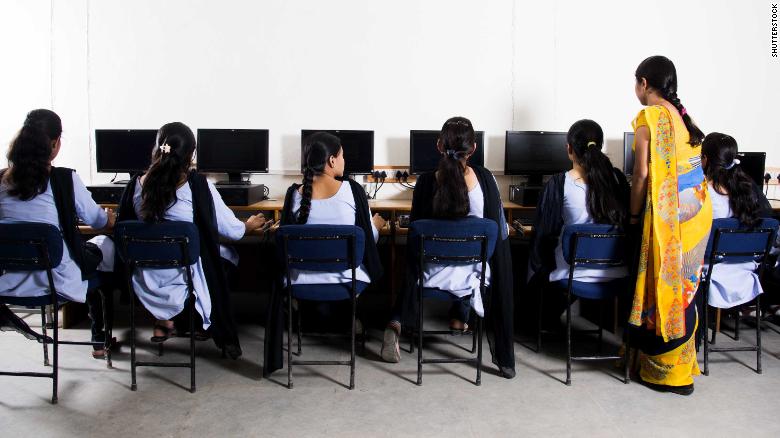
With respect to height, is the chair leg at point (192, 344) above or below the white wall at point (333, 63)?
below

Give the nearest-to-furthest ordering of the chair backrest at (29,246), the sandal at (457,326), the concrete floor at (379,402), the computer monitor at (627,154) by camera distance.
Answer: the concrete floor at (379,402)
the chair backrest at (29,246)
the sandal at (457,326)
the computer monitor at (627,154)

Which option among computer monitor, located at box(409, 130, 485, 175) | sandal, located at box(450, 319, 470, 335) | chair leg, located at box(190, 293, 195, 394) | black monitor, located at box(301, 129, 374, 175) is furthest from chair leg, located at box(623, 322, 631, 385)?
chair leg, located at box(190, 293, 195, 394)

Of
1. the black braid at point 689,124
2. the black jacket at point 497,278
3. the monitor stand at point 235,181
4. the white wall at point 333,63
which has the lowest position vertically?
the black jacket at point 497,278

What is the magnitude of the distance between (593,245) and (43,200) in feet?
8.02

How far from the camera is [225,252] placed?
305 centimetres

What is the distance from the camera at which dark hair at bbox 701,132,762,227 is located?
2.82m

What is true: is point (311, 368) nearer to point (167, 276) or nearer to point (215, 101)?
point (167, 276)

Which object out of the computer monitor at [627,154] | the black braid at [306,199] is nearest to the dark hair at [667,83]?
the computer monitor at [627,154]

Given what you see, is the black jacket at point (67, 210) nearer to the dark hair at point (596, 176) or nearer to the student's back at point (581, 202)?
the student's back at point (581, 202)

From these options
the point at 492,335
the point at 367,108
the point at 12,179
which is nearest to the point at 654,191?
the point at 492,335

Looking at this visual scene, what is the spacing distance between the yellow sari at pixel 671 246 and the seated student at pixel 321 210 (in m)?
1.24

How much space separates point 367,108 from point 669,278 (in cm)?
221

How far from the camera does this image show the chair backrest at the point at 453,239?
257 cm

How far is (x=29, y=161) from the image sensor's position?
2.60m
